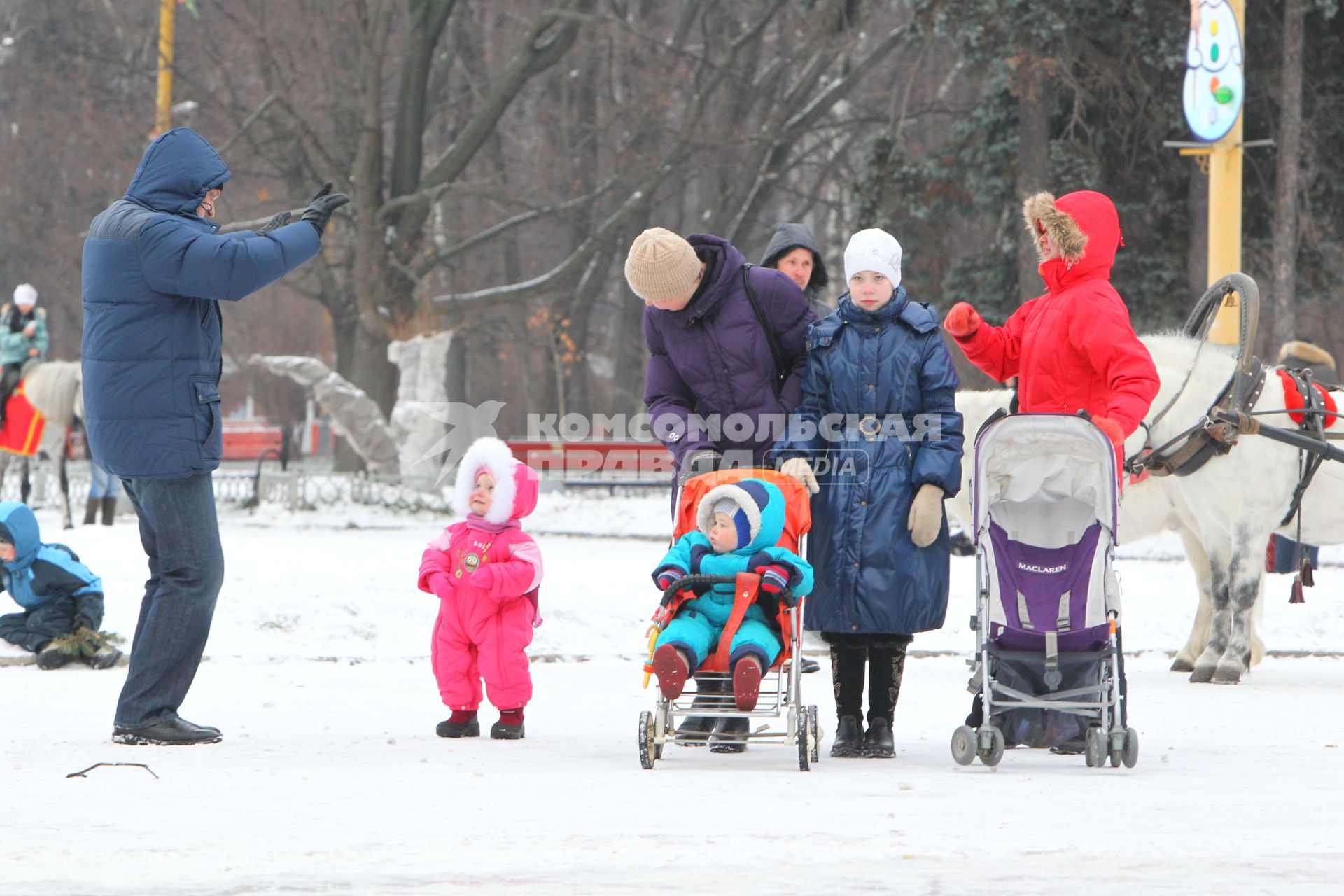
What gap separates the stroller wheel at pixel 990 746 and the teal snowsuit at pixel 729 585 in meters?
0.80

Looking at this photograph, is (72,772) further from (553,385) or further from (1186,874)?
(553,385)

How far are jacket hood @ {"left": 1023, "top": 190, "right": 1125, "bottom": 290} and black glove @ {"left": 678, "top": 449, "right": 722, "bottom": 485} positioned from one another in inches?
59.5

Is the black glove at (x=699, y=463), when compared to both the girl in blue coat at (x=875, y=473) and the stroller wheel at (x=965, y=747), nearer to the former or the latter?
the girl in blue coat at (x=875, y=473)

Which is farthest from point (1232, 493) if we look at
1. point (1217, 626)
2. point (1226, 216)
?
point (1226, 216)

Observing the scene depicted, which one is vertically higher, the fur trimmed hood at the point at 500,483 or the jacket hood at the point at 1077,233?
the jacket hood at the point at 1077,233

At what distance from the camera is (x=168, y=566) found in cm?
700

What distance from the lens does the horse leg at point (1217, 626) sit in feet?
32.8

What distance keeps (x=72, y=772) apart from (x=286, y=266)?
199 centimetres

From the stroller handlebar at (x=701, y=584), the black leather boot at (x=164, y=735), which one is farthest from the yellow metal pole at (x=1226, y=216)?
the black leather boot at (x=164, y=735)

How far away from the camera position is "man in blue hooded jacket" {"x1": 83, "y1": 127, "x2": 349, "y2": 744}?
22.4 feet

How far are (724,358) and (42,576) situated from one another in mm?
4931

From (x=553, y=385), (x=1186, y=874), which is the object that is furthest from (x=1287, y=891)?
(x=553, y=385)

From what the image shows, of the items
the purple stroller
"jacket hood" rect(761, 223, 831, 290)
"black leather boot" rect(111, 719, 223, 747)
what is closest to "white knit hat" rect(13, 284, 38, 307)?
"jacket hood" rect(761, 223, 831, 290)

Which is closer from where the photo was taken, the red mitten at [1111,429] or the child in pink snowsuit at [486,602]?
the red mitten at [1111,429]
